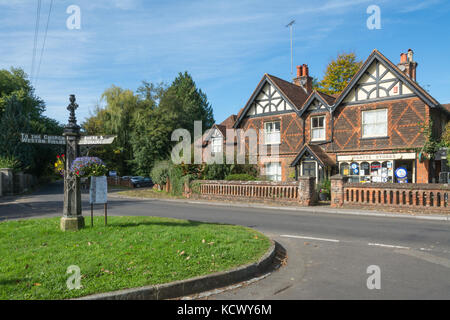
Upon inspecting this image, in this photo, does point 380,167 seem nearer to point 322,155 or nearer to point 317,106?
point 322,155

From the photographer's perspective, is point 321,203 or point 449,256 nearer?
point 449,256

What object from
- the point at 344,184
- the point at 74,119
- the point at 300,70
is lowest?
the point at 344,184

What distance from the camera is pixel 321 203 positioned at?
17.8m

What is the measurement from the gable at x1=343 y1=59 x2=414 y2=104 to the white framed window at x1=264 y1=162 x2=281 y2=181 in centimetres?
673

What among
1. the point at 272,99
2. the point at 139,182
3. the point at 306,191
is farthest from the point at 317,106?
the point at 139,182

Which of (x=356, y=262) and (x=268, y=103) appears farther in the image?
(x=268, y=103)

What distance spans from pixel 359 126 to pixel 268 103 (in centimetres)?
717

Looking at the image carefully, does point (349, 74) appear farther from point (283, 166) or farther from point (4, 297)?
point (4, 297)

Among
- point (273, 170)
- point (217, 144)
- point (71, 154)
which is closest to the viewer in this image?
point (71, 154)

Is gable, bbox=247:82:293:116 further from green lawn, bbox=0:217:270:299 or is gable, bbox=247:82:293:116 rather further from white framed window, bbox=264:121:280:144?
green lawn, bbox=0:217:270:299

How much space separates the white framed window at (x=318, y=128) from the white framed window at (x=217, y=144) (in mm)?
8476

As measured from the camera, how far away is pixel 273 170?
24.7 meters
